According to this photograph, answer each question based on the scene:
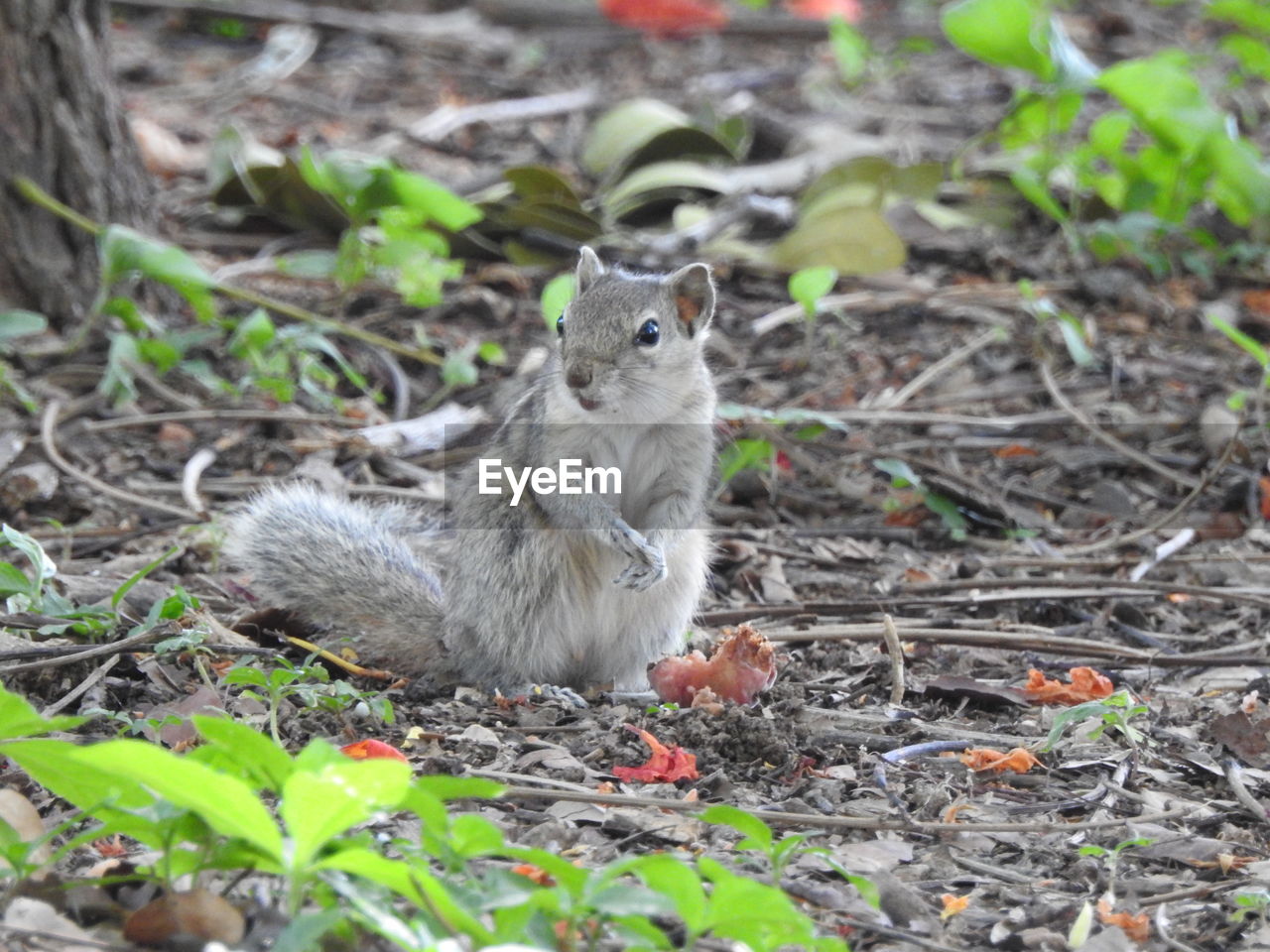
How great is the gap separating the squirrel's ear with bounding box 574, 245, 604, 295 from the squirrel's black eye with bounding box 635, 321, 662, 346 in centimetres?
27

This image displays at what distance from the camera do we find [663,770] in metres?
3.15

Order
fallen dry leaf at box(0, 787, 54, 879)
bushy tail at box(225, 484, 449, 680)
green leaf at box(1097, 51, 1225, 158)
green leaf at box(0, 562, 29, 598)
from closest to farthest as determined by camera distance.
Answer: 1. fallen dry leaf at box(0, 787, 54, 879)
2. green leaf at box(0, 562, 29, 598)
3. bushy tail at box(225, 484, 449, 680)
4. green leaf at box(1097, 51, 1225, 158)

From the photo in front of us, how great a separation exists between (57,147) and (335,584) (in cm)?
247

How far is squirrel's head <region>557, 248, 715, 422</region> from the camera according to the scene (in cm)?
379

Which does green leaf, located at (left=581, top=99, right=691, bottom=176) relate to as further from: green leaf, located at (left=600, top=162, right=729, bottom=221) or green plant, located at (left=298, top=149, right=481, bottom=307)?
green plant, located at (left=298, top=149, right=481, bottom=307)

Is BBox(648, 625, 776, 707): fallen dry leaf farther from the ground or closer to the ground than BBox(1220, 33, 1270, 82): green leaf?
closer to the ground

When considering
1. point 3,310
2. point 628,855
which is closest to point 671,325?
point 628,855

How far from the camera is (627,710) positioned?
366 centimetres

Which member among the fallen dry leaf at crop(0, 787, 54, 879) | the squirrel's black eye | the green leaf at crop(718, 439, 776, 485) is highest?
the squirrel's black eye

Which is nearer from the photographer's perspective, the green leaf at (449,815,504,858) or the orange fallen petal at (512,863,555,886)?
the green leaf at (449,815,504,858)

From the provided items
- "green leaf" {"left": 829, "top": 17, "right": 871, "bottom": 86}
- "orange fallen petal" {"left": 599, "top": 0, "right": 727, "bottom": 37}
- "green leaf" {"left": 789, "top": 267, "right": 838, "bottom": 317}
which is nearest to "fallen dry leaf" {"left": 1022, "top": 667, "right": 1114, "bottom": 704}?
"green leaf" {"left": 789, "top": 267, "right": 838, "bottom": 317}

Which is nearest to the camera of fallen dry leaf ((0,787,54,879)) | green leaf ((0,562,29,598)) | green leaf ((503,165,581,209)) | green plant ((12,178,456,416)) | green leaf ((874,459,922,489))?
fallen dry leaf ((0,787,54,879))

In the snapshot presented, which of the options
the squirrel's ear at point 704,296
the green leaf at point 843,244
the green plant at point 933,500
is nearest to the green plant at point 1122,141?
the green leaf at point 843,244

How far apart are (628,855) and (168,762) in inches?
41.7
